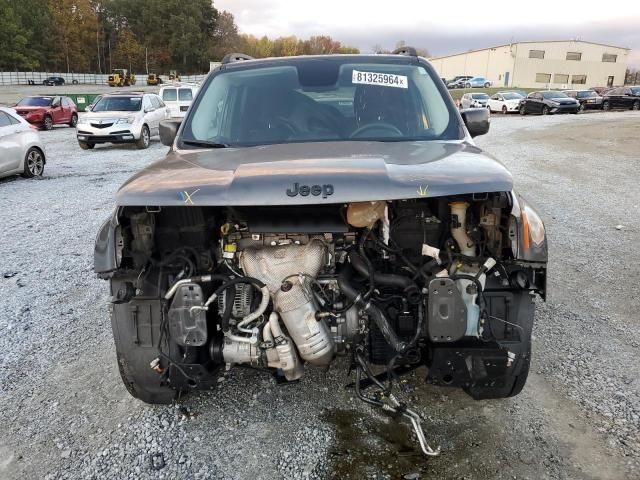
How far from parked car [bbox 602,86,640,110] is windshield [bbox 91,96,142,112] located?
29509 mm

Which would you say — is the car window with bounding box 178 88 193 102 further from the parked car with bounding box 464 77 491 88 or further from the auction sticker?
the parked car with bounding box 464 77 491 88

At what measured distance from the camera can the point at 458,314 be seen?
2473mm

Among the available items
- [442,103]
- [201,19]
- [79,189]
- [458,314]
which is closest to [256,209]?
[458,314]

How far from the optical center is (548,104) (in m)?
30.5

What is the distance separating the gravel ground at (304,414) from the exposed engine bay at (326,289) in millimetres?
305

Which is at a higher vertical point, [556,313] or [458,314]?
[458,314]

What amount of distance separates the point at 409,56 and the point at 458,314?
2483 millimetres

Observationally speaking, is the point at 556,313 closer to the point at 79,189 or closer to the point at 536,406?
the point at 536,406

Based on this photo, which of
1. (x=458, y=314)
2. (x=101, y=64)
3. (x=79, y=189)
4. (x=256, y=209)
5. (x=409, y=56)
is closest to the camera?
(x=458, y=314)

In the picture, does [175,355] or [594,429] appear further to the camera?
[594,429]

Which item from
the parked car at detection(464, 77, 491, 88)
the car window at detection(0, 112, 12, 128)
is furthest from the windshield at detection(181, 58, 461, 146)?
the parked car at detection(464, 77, 491, 88)

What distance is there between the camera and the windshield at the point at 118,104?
16.8m

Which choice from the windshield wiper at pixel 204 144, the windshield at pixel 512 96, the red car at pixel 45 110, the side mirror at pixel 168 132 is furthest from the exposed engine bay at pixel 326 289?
the windshield at pixel 512 96

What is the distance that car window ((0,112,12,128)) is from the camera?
10.7 meters
